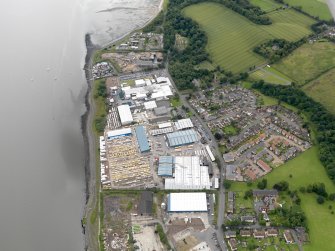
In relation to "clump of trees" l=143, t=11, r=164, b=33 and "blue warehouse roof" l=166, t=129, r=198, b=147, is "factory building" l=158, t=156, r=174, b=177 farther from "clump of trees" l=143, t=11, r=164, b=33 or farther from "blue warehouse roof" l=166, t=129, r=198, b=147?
"clump of trees" l=143, t=11, r=164, b=33

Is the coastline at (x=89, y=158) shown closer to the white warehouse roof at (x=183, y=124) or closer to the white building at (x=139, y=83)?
the white building at (x=139, y=83)

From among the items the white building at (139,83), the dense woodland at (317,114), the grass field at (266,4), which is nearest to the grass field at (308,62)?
the dense woodland at (317,114)

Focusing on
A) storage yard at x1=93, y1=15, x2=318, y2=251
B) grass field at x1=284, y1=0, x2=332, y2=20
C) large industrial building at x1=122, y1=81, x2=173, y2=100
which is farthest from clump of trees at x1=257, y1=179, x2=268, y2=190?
grass field at x1=284, y1=0, x2=332, y2=20

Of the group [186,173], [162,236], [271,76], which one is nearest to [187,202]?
[186,173]

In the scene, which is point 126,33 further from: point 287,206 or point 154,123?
point 287,206

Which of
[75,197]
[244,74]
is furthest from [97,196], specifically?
[244,74]
